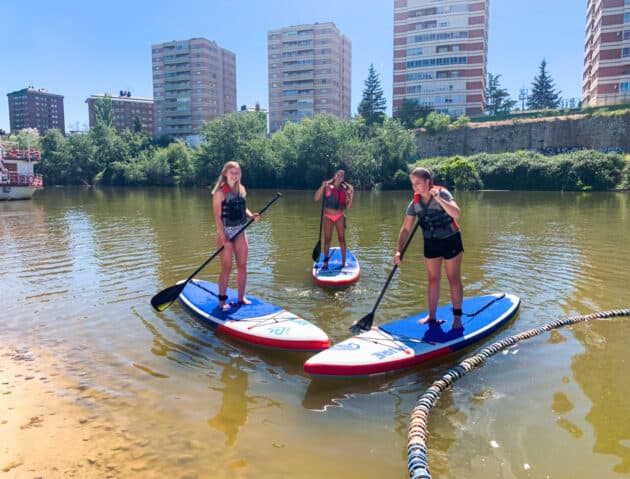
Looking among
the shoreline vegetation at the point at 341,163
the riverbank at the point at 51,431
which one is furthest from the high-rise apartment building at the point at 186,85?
the riverbank at the point at 51,431

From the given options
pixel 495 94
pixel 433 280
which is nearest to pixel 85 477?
pixel 433 280

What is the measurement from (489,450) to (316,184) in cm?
4795

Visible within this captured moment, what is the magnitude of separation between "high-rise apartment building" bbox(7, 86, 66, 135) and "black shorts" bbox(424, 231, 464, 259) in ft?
568

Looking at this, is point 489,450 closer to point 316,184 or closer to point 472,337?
point 472,337

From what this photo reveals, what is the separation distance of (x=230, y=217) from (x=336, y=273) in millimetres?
3122

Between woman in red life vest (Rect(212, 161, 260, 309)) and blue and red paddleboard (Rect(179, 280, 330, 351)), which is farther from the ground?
woman in red life vest (Rect(212, 161, 260, 309))

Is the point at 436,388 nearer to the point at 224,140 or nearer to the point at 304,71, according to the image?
the point at 224,140

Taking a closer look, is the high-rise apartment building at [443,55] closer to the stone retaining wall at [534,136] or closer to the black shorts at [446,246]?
the stone retaining wall at [534,136]

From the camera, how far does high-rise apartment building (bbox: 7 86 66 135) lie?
154250 millimetres

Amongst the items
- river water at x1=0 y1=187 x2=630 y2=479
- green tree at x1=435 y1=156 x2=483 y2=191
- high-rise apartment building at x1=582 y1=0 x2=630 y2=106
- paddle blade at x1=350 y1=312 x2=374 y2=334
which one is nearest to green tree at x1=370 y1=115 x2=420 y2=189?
green tree at x1=435 y1=156 x2=483 y2=191

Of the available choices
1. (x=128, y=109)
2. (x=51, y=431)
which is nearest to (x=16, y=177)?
(x=51, y=431)

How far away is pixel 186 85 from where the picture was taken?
105 m

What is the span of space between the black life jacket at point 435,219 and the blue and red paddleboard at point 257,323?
1.84m

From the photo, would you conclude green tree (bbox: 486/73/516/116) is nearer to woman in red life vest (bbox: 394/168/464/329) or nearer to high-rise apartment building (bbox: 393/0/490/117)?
high-rise apartment building (bbox: 393/0/490/117)
